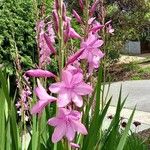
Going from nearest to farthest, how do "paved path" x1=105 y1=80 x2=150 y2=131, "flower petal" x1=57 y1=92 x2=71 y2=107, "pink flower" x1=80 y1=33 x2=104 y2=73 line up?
1. "flower petal" x1=57 y1=92 x2=71 y2=107
2. "pink flower" x1=80 y1=33 x2=104 y2=73
3. "paved path" x1=105 y1=80 x2=150 y2=131

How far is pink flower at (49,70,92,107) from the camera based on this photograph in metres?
1.42

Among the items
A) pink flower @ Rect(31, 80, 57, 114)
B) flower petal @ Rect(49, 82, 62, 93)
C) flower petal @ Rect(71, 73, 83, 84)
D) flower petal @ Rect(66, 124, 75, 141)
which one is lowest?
flower petal @ Rect(66, 124, 75, 141)

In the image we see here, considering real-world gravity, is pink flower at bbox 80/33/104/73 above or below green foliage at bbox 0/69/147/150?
above

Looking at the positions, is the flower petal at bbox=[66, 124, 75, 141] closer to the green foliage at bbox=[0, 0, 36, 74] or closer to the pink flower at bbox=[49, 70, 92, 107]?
the pink flower at bbox=[49, 70, 92, 107]

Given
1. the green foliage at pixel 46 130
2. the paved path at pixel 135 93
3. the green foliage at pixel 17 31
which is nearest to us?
the green foliage at pixel 46 130

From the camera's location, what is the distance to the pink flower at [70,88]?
1.42m

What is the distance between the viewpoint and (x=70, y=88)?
1.43 metres

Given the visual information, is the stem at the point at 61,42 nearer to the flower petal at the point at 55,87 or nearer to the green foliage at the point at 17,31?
the flower petal at the point at 55,87

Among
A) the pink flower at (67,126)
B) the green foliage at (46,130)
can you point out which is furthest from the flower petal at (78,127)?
the green foliage at (46,130)

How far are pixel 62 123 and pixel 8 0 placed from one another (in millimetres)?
5734

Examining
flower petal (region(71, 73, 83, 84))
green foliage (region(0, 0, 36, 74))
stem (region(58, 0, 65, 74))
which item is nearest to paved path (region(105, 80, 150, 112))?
green foliage (region(0, 0, 36, 74))

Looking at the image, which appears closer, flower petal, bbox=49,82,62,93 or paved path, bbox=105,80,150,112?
flower petal, bbox=49,82,62,93

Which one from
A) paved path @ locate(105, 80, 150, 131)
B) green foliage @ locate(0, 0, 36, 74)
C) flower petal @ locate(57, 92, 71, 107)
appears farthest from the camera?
paved path @ locate(105, 80, 150, 131)

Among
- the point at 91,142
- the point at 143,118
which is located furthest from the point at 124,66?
the point at 91,142
